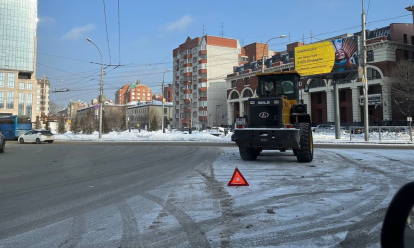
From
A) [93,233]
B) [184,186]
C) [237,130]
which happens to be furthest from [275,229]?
[237,130]

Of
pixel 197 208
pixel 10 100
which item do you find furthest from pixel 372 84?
pixel 10 100

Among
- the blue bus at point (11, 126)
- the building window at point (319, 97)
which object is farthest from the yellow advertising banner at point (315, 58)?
the blue bus at point (11, 126)

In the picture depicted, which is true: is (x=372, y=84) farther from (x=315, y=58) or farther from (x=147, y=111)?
(x=147, y=111)

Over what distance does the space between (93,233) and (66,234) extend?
→ 371 millimetres

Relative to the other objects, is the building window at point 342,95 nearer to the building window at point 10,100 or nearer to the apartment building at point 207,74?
the apartment building at point 207,74

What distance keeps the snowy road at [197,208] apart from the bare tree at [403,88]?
126 ft

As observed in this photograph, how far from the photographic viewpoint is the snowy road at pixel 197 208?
12.9 feet

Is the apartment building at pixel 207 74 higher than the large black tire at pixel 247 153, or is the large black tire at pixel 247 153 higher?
the apartment building at pixel 207 74

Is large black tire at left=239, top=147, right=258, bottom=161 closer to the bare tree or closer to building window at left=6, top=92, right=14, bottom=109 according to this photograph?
the bare tree

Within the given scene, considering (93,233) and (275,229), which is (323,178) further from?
(93,233)

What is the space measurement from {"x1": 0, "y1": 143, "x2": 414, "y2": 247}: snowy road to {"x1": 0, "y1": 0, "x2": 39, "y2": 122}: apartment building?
298ft

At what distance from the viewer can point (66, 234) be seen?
412 centimetres

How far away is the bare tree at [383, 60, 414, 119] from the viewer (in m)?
40.4

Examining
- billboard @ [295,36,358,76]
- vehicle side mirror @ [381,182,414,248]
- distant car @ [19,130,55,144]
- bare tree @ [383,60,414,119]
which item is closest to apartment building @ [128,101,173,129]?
billboard @ [295,36,358,76]
